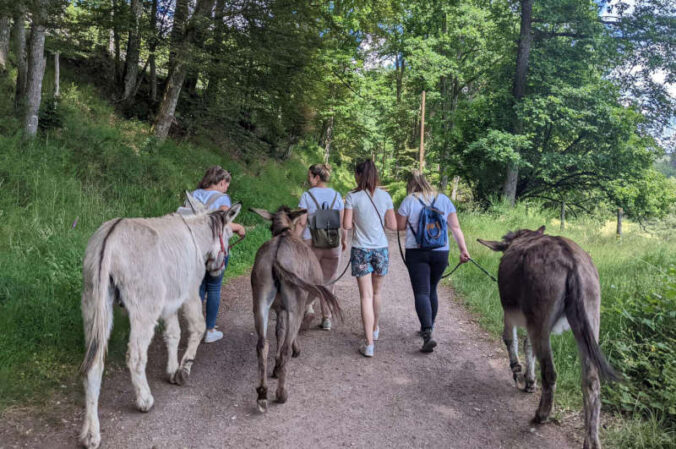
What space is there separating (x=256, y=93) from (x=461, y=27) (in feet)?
40.9

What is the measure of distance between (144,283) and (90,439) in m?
1.12

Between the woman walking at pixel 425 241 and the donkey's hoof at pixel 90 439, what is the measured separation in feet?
10.7

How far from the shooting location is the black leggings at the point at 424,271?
462cm

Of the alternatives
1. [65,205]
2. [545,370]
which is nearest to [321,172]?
[545,370]

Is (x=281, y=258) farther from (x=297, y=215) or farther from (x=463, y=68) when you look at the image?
(x=463, y=68)

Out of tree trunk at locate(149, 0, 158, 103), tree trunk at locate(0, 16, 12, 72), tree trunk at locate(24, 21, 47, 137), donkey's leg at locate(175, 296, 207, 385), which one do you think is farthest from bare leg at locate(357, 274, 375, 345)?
tree trunk at locate(0, 16, 12, 72)

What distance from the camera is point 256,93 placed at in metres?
12.9

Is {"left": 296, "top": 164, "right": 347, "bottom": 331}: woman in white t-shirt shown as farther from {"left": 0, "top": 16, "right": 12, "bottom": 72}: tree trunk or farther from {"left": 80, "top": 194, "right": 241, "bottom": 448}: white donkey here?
{"left": 0, "top": 16, "right": 12, "bottom": 72}: tree trunk

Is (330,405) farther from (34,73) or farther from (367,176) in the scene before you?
(34,73)

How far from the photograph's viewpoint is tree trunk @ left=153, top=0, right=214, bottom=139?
9578mm

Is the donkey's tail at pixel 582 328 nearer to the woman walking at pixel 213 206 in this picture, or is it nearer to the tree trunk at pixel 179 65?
the woman walking at pixel 213 206

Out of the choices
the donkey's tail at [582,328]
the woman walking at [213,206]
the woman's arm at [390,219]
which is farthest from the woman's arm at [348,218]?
the donkey's tail at [582,328]

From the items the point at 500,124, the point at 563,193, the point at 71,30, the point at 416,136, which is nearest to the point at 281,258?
the point at 71,30

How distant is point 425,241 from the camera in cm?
450
